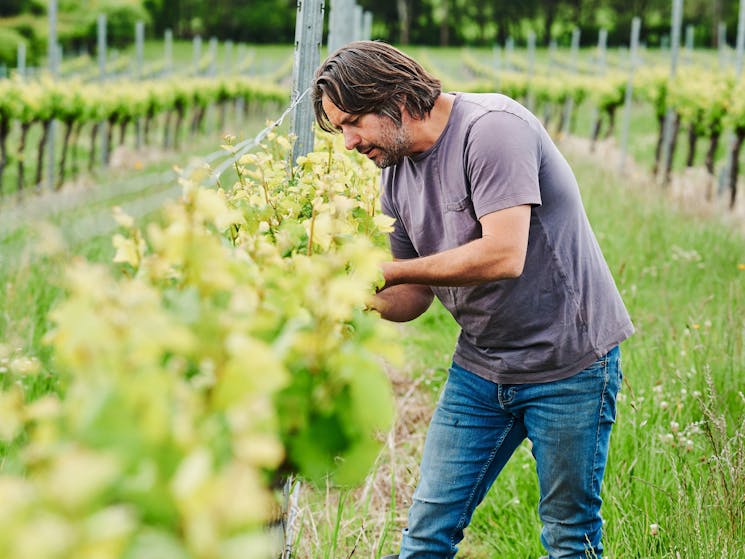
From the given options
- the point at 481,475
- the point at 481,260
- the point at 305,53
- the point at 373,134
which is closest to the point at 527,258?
the point at 481,260

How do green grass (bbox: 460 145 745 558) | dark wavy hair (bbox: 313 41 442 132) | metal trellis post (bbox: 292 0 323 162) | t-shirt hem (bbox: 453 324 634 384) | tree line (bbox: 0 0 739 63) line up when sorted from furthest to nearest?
tree line (bbox: 0 0 739 63) → metal trellis post (bbox: 292 0 323 162) → green grass (bbox: 460 145 745 558) → t-shirt hem (bbox: 453 324 634 384) → dark wavy hair (bbox: 313 41 442 132)

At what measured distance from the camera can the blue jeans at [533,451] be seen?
7.86 ft

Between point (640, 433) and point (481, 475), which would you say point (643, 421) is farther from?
point (481, 475)

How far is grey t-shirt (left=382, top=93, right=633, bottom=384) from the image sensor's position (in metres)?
2.30

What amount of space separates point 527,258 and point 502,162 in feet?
1.12

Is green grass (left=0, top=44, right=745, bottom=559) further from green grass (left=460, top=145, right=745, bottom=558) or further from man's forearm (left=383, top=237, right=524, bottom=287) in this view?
man's forearm (left=383, top=237, right=524, bottom=287)

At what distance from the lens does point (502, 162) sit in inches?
84.7

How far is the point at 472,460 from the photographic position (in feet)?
8.34

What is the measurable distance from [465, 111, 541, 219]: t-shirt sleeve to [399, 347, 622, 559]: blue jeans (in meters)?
0.57

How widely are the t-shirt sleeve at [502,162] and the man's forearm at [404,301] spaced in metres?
0.48

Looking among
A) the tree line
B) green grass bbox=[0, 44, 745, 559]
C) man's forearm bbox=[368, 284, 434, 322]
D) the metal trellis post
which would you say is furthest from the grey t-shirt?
the tree line

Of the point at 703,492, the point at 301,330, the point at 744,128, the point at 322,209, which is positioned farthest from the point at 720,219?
the point at 301,330

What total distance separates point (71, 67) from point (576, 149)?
31141 millimetres

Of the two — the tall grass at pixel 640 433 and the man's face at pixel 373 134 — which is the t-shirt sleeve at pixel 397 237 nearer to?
the man's face at pixel 373 134
